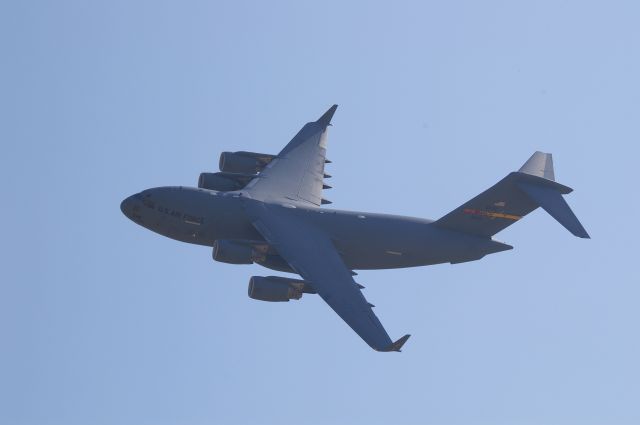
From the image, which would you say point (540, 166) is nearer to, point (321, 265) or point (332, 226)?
point (332, 226)

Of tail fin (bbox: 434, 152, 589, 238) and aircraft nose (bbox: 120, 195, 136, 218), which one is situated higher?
aircraft nose (bbox: 120, 195, 136, 218)

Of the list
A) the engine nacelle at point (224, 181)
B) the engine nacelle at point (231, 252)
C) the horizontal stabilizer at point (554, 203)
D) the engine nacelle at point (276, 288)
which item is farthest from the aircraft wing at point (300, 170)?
the horizontal stabilizer at point (554, 203)

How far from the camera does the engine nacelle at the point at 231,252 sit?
59.2 m

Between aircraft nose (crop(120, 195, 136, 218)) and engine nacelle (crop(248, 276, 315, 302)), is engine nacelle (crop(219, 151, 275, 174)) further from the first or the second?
engine nacelle (crop(248, 276, 315, 302))

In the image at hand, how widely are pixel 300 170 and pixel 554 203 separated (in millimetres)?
12101

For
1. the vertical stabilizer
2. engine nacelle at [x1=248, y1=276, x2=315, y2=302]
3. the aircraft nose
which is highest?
the vertical stabilizer

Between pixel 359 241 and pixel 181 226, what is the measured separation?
23.8 feet

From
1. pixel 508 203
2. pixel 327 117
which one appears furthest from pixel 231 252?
pixel 327 117

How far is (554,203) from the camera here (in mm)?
59531

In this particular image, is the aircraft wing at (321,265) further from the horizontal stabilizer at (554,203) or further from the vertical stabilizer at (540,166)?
the vertical stabilizer at (540,166)

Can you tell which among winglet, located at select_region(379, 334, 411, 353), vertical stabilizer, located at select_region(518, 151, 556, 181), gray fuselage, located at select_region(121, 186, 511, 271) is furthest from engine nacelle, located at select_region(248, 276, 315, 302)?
vertical stabilizer, located at select_region(518, 151, 556, 181)

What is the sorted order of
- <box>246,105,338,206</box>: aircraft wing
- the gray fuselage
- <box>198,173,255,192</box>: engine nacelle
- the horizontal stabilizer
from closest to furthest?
1. the horizontal stabilizer
2. the gray fuselage
3. <box>246,105,338,206</box>: aircraft wing
4. <box>198,173,255,192</box>: engine nacelle

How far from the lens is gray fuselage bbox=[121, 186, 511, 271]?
61.2 metres

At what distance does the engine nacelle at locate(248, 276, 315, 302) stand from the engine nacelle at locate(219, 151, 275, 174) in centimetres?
1016
